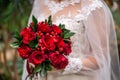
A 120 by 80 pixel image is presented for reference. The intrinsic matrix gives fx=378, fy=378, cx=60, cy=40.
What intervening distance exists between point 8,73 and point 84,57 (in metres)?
2.69

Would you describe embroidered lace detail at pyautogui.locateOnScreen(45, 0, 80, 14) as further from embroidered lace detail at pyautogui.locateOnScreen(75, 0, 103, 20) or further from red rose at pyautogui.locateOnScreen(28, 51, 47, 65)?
red rose at pyautogui.locateOnScreen(28, 51, 47, 65)

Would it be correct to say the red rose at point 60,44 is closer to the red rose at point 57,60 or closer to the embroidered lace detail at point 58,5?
the red rose at point 57,60

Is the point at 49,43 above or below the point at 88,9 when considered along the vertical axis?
below

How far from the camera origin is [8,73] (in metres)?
5.31

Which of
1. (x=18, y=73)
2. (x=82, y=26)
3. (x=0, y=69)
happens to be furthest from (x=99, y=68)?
(x=0, y=69)

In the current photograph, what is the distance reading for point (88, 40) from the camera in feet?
9.23

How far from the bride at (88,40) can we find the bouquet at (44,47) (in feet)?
1.03

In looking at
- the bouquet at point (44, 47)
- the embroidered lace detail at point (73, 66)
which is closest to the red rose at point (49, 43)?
the bouquet at point (44, 47)

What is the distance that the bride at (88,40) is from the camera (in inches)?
109

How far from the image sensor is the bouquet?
2391 millimetres

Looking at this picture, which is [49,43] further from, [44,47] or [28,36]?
[28,36]

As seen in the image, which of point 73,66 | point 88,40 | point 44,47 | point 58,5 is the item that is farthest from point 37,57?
point 58,5

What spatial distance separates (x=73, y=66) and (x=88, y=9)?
0.44m

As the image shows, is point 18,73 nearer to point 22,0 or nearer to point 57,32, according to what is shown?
point 22,0
